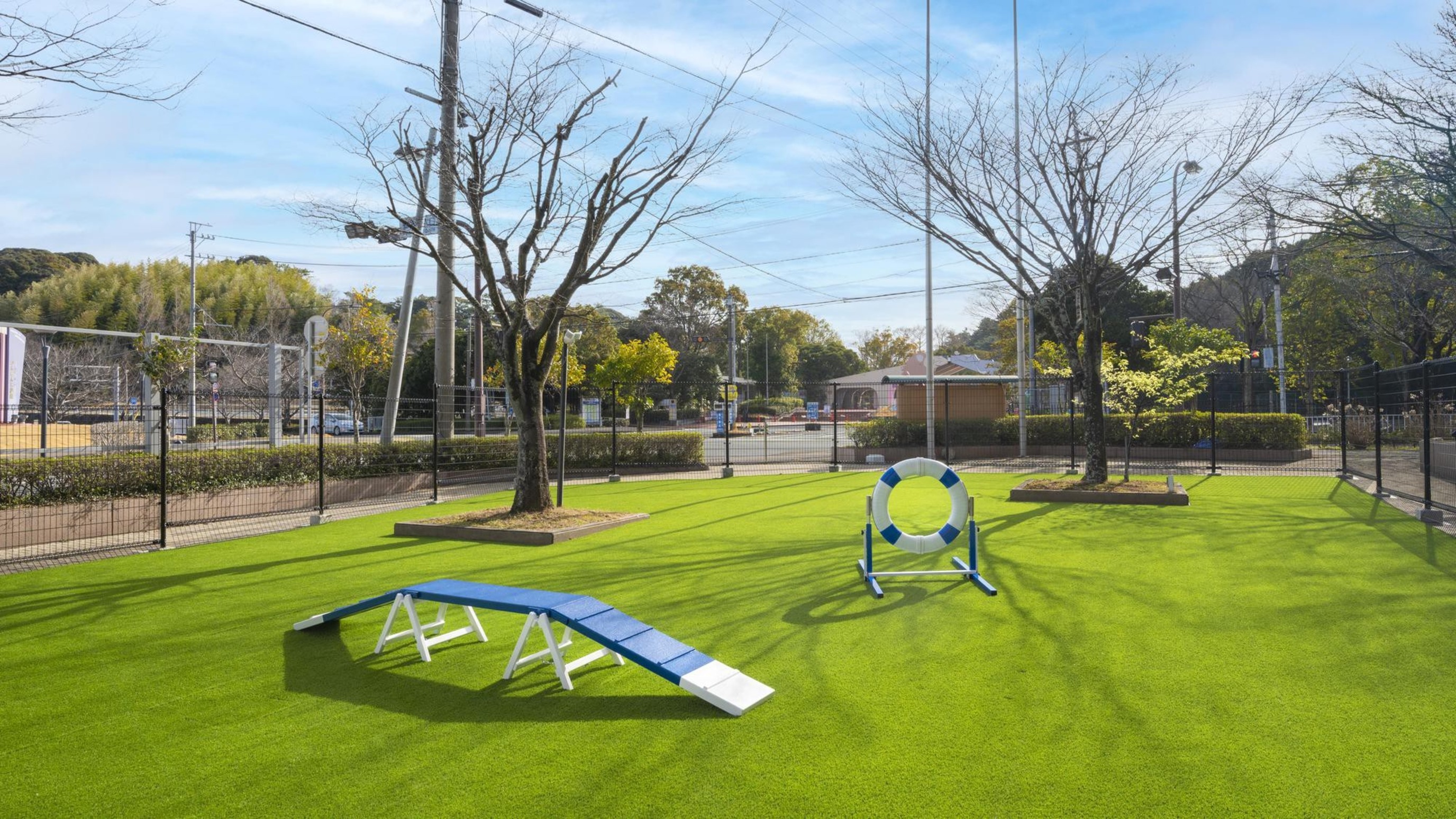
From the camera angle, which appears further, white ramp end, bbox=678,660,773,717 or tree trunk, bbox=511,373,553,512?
tree trunk, bbox=511,373,553,512

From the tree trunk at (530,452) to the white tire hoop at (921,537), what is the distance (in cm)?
533

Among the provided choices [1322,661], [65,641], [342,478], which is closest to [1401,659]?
[1322,661]

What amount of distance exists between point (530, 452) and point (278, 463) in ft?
16.6

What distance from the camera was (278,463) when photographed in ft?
43.8

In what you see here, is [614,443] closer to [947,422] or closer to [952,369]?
[947,422]

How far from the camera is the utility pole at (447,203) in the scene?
11797 millimetres

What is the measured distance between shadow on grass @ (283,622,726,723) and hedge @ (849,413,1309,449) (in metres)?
17.4

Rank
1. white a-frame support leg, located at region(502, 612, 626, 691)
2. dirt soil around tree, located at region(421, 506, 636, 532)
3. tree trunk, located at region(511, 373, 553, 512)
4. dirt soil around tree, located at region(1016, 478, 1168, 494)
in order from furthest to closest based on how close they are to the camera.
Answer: dirt soil around tree, located at region(1016, 478, 1168, 494)
tree trunk, located at region(511, 373, 553, 512)
dirt soil around tree, located at region(421, 506, 636, 532)
white a-frame support leg, located at region(502, 612, 626, 691)

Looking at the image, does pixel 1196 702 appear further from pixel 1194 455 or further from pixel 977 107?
pixel 1194 455

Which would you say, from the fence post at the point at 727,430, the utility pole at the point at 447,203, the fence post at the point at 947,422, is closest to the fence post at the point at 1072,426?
the fence post at the point at 947,422

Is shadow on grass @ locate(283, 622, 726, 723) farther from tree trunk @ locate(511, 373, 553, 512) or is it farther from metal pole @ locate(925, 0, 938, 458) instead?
metal pole @ locate(925, 0, 938, 458)

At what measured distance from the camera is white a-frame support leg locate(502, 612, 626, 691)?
4668 millimetres

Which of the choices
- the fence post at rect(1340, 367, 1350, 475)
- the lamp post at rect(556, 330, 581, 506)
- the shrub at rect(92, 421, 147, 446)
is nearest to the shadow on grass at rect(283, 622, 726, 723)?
the lamp post at rect(556, 330, 581, 506)

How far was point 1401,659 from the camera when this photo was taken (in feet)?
16.1
